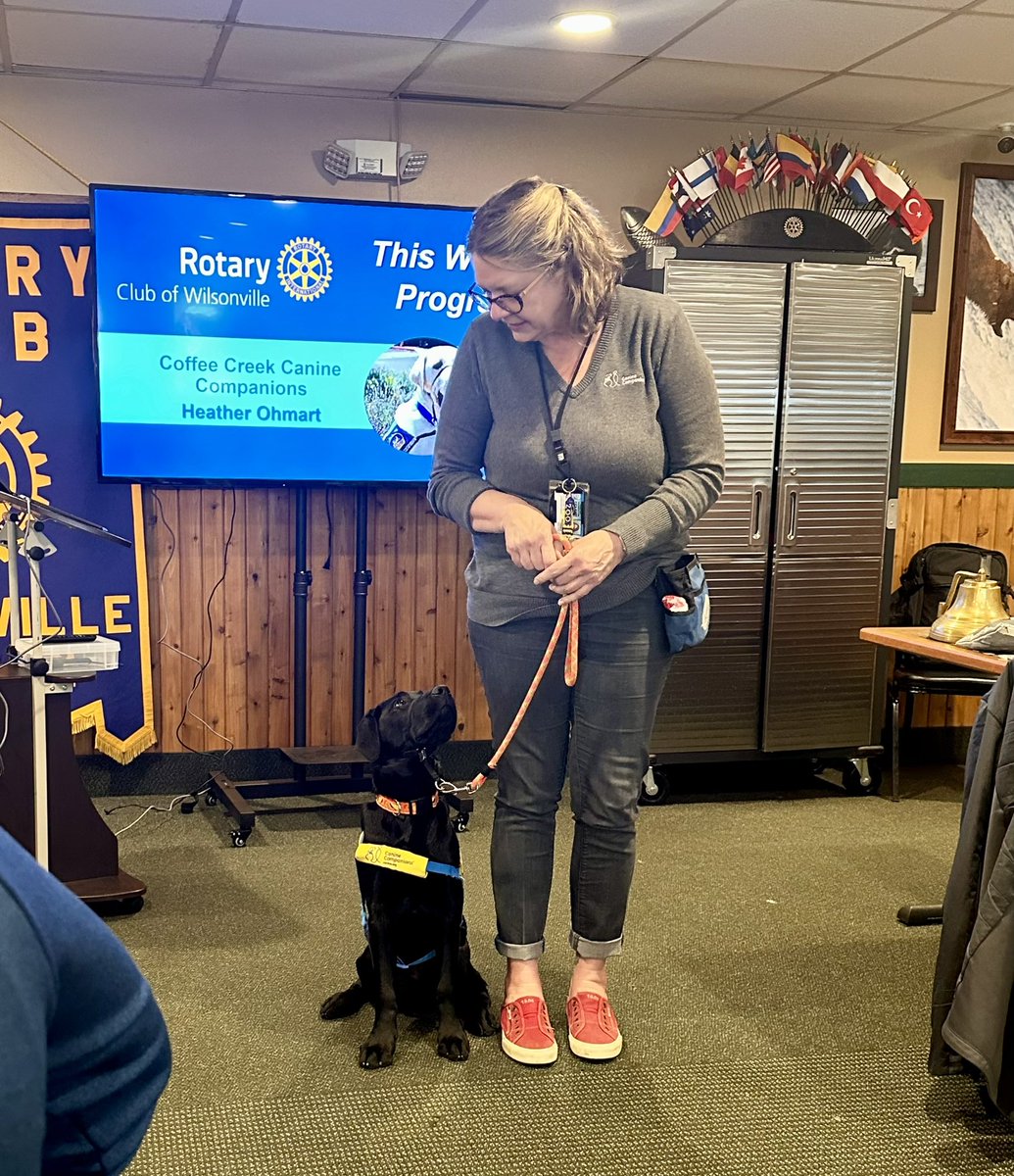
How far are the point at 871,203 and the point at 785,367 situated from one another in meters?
0.64

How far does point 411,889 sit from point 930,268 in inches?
128

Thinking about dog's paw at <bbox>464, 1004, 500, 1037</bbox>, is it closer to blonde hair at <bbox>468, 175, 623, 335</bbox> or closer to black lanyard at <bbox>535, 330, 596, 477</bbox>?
black lanyard at <bbox>535, 330, 596, 477</bbox>

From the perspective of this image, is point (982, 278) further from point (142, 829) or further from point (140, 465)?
point (142, 829)

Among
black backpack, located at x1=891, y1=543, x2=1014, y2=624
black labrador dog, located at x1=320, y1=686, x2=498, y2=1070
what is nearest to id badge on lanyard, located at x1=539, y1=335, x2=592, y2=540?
black labrador dog, located at x1=320, y1=686, x2=498, y2=1070

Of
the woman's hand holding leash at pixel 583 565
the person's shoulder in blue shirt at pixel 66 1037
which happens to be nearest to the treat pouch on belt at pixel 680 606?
the woman's hand holding leash at pixel 583 565

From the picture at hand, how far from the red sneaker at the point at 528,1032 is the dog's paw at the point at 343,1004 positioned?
304 millimetres

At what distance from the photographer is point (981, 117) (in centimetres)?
394

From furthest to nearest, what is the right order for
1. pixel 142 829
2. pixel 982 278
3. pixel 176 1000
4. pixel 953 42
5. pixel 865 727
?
pixel 982 278, pixel 865 727, pixel 142 829, pixel 953 42, pixel 176 1000

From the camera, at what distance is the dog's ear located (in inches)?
84.2

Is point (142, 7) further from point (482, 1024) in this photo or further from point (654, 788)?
point (654, 788)

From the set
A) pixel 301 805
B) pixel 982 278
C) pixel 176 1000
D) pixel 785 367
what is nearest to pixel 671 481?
pixel 176 1000

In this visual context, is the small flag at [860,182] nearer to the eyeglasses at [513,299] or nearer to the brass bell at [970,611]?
the brass bell at [970,611]

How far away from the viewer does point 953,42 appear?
3.15m

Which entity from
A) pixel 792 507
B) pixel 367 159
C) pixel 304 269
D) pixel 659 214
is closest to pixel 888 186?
pixel 659 214
